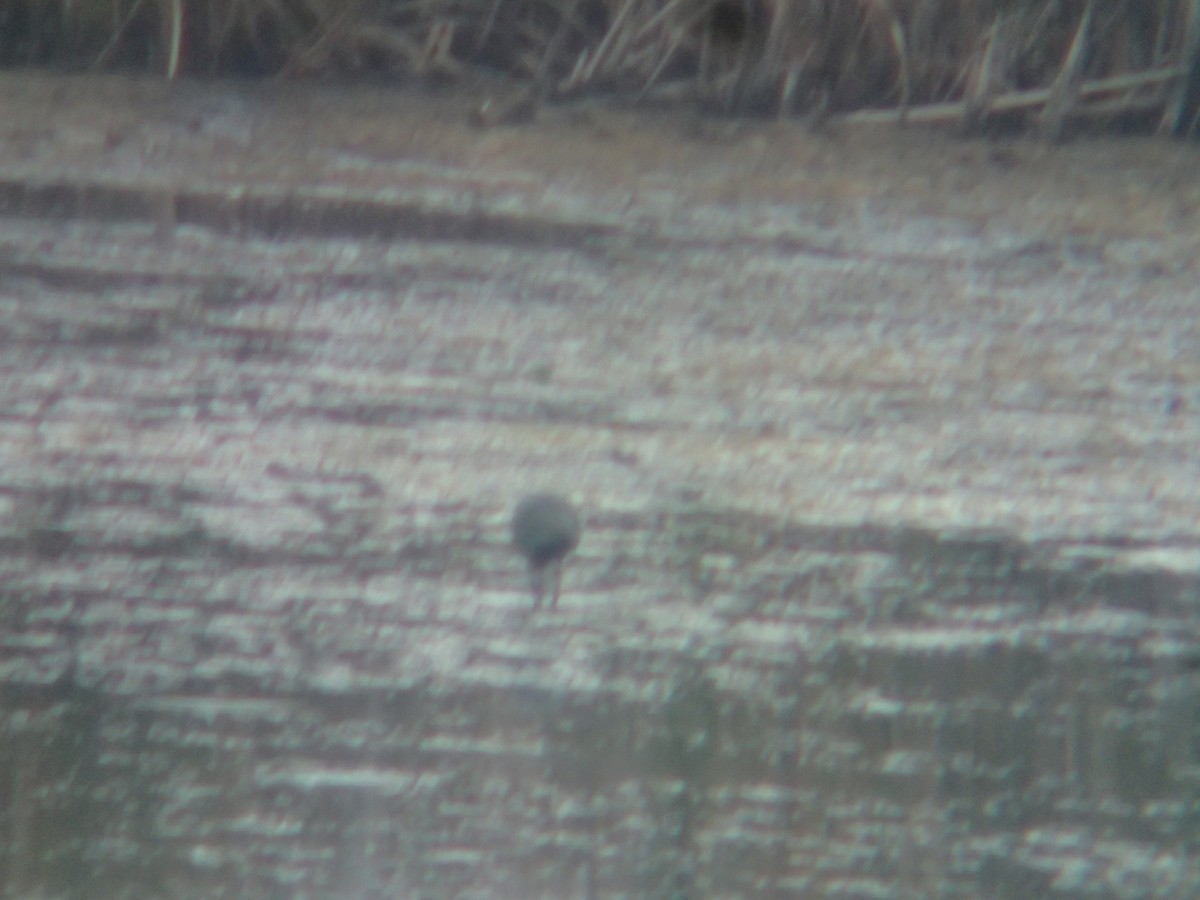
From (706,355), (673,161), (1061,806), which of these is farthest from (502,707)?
(673,161)

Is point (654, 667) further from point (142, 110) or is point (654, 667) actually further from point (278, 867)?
point (142, 110)

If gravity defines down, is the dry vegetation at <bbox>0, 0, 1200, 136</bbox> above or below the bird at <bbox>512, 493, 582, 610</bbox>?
above

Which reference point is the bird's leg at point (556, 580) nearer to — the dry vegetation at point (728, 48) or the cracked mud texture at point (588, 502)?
the cracked mud texture at point (588, 502)

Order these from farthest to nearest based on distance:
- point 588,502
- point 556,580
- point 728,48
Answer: point 728,48
point 588,502
point 556,580

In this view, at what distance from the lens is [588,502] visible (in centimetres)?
318

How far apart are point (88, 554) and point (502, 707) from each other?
0.71 meters

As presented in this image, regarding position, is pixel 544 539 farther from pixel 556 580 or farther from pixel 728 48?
pixel 728 48

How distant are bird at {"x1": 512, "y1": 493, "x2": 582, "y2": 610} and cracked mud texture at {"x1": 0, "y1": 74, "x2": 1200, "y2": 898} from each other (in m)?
0.02

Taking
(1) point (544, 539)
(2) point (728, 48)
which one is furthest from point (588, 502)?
(2) point (728, 48)

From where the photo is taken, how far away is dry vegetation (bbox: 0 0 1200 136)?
4.89 m

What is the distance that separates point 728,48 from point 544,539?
2346mm

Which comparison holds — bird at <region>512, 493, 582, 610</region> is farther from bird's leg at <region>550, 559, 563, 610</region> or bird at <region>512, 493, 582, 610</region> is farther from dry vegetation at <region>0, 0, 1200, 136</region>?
dry vegetation at <region>0, 0, 1200, 136</region>

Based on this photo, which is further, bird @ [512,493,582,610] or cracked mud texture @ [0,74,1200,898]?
bird @ [512,493,582,610]

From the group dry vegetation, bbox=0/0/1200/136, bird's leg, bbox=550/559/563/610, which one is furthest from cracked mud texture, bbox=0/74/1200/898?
dry vegetation, bbox=0/0/1200/136
